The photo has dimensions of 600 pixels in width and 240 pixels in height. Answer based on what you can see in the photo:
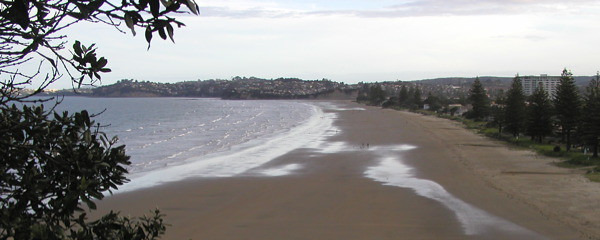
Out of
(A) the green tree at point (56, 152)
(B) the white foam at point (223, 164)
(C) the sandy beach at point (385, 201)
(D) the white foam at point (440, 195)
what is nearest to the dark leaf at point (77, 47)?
(A) the green tree at point (56, 152)

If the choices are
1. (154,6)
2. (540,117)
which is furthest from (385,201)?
(540,117)

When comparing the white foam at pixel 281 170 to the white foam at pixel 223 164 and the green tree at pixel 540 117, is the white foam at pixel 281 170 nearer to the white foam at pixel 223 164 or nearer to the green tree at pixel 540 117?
the white foam at pixel 223 164

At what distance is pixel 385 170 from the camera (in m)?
24.0

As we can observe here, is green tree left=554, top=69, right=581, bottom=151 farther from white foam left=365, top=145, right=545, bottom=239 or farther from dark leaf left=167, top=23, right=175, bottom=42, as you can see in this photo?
dark leaf left=167, top=23, right=175, bottom=42

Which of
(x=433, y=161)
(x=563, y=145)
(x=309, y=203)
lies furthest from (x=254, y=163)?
(x=563, y=145)

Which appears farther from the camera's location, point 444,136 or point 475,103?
point 475,103

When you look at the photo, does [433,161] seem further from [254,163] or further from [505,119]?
[505,119]

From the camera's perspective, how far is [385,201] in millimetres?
16938

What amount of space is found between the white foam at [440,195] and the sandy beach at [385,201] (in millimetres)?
27

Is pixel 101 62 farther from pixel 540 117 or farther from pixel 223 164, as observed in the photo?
pixel 540 117

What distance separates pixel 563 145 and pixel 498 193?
714 inches

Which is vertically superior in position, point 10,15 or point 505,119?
point 10,15

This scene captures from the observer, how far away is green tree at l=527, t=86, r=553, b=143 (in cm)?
3500

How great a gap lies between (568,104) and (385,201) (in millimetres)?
20027
